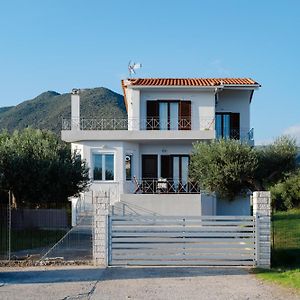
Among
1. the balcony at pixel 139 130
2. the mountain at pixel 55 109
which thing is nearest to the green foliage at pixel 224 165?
the balcony at pixel 139 130

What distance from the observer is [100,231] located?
46.5ft

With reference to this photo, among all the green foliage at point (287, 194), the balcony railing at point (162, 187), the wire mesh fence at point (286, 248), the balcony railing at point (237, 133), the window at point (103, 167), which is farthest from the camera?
the green foliage at point (287, 194)

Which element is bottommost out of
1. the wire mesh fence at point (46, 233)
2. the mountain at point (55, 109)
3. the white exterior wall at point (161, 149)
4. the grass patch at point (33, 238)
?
the grass patch at point (33, 238)

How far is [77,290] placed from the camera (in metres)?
11.1

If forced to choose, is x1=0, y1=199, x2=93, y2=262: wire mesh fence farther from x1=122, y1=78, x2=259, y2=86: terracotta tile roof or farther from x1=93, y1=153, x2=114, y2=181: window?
x1=122, y1=78, x2=259, y2=86: terracotta tile roof

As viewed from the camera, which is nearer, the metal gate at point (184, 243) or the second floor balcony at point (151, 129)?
the metal gate at point (184, 243)

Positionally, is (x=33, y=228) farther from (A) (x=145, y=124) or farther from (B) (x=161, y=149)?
(B) (x=161, y=149)

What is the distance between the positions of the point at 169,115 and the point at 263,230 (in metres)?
17.0

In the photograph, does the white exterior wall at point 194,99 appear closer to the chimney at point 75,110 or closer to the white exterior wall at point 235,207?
the chimney at point 75,110

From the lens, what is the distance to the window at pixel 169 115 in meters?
30.4

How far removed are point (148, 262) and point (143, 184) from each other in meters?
15.2

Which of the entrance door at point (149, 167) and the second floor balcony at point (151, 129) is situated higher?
the second floor balcony at point (151, 129)

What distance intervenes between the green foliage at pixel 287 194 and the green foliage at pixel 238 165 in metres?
11.6

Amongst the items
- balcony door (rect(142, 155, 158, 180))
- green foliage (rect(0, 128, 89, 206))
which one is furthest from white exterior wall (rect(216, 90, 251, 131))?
green foliage (rect(0, 128, 89, 206))
